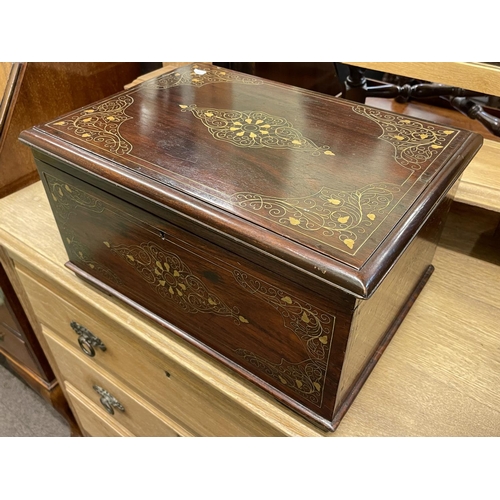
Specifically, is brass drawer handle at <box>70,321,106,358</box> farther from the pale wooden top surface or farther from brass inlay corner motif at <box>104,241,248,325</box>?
brass inlay corner motif at <box>104,241,248,325</box>

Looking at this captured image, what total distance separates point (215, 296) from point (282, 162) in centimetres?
21

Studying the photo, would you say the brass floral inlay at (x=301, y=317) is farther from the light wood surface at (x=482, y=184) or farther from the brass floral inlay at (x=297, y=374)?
the light wood surface at (x=482, y=184)

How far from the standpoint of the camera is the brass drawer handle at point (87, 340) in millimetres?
895

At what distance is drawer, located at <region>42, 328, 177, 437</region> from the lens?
932 millimetres

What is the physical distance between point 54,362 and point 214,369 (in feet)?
2.26

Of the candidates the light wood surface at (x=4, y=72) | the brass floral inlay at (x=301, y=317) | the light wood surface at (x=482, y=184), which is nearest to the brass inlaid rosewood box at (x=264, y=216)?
the brass floral inlay at (x=301, y=317)

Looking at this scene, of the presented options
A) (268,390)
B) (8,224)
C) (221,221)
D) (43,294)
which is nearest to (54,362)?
(43,294)

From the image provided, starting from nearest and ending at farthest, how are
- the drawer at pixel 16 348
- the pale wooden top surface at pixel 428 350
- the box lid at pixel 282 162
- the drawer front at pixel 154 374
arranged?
the box lid at pixel 282 162 < the pale wooden top surface at pixel 428 350 < the drawer front at pixel 154 374 < the drawer at pixel 16 348

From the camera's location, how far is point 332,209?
530 millimetres

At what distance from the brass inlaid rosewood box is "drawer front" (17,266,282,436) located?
0.07 meters

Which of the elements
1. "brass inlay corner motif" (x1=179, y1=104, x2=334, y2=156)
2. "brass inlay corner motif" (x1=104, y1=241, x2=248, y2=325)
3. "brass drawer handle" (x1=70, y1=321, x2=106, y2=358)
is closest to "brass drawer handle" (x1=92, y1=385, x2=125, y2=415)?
"brass drawer handle" (x1=70, y1=321, x2=106, y2=358)

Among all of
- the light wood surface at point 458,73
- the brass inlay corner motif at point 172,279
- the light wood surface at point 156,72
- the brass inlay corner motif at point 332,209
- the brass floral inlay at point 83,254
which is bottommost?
the brass floral inlay at point 83,254

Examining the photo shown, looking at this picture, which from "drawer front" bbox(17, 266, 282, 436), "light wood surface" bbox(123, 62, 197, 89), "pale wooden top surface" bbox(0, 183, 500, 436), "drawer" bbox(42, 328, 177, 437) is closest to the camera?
"pale wooden top surface" bbox(0, 183, 500, 436)

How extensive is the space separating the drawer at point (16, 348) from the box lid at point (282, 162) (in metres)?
0.90
